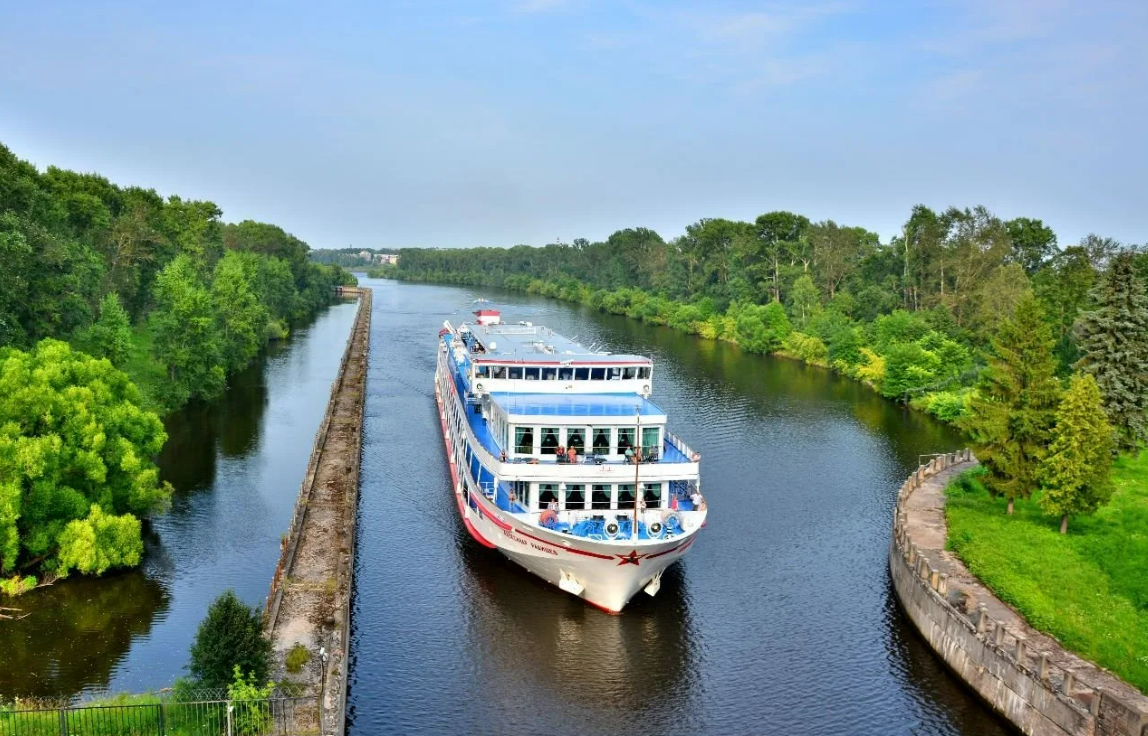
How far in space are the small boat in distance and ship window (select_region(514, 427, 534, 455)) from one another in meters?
0.05

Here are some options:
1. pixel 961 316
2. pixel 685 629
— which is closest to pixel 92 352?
pixel 685 629

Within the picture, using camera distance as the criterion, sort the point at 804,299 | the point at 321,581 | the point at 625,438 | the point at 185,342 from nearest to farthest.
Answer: the point at 321,581 < the point at 625,438 < the point at 185,342 < the point at 804,299

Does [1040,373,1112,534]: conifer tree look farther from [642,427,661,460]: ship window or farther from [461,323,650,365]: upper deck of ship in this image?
[461,323,650,365]: upper deck of ship

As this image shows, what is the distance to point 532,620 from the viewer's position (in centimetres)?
3438

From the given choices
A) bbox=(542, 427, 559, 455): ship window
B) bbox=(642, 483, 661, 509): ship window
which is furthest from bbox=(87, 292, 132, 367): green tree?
bbox=(642, 483, 661, 509): ship window

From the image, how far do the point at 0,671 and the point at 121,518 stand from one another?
8289 mm

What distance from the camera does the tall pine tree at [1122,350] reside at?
50.5m

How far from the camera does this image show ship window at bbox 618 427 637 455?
38.4 m

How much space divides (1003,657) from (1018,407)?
17.3m

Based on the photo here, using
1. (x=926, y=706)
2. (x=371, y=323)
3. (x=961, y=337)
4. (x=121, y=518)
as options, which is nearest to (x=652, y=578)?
(x=926, y=706)

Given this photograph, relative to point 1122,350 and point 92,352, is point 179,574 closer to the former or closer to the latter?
point 92,352

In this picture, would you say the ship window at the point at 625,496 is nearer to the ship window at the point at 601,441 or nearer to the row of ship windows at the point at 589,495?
the row of ship windows at the point at 589,495

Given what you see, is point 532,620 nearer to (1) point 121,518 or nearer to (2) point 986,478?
(1) point 121,518

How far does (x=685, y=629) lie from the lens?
34.2 m
